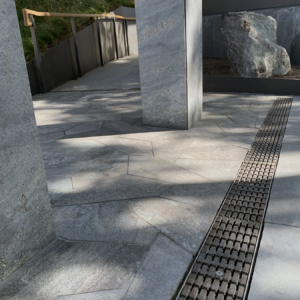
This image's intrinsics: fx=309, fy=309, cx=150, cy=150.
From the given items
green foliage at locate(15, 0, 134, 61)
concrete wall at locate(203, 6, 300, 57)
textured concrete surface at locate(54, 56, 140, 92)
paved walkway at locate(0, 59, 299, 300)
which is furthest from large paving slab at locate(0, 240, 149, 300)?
concrete wall at locate(203, 6, 300, 57)

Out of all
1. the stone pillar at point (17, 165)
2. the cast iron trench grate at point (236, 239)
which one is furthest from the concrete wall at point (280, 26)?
the stone pillar at point (17, 165)

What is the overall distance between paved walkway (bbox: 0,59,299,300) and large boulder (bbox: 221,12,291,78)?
2135mm

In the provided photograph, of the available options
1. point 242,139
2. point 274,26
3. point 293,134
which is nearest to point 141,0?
point 242,139

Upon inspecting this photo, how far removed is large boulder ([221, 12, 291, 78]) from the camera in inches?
294

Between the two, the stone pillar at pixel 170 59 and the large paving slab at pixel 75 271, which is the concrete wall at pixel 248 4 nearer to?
the stone pillar at pixel 170 59

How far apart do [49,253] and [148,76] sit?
3277mm

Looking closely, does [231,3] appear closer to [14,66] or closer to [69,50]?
[69,50]

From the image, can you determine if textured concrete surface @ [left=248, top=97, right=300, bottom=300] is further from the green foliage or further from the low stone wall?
the green foliage

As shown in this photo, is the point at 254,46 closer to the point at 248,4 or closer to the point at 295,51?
the point at 248,4

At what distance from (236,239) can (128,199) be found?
3.46ft

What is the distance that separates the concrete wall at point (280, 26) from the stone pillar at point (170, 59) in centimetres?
508

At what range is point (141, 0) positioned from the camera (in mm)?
4398

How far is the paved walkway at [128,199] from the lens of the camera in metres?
1.92

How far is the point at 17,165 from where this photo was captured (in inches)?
73.4
